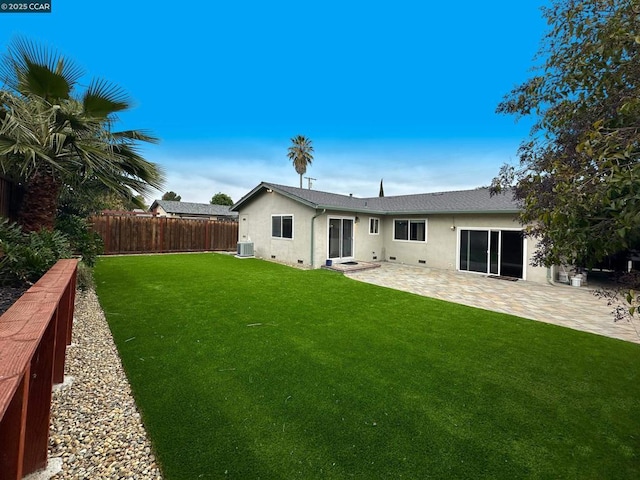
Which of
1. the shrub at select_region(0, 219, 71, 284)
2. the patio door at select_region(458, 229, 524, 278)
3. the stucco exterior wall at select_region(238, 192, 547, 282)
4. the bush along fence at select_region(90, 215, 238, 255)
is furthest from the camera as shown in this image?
the bush along fence at select_region(90, 215, 238, 255)

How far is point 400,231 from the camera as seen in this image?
1467 centimetres

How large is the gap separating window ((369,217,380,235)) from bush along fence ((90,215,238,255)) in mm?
9039

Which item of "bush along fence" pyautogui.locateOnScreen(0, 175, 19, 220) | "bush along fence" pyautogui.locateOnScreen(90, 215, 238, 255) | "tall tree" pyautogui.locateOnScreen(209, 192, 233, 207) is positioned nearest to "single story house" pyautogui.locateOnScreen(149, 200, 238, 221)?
"bush along fence" pyautogui.locateOnScreen(90, 215, 238, 255)

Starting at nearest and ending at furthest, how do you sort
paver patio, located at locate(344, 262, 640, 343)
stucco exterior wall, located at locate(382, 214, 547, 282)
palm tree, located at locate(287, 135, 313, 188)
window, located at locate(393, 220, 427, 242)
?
paver patio, located at locate(344, 262, 640, 343) < stucco exterior wall, located at locate(382, 214, 547, 282) < window, located at locate(393, 220, 427, 242) < palm tree, located at locate(287, 135, 313, 188)

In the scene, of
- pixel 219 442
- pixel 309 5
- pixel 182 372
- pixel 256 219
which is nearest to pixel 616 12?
pixel 219 442

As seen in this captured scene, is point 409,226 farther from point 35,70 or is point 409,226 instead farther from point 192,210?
point 192,210

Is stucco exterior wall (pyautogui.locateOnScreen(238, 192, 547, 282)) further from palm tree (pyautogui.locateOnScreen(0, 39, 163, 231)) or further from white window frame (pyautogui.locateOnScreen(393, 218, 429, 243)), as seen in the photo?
palm tree (pyautogui.locateOnScreen(0, 39, 163, 231))

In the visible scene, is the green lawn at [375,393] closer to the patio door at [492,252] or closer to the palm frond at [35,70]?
the palm frond at [35,70]

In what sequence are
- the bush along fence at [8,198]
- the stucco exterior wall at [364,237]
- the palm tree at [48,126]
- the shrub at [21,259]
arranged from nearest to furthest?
the shrub at [21,259], the palm tree at [48,126], the bush along fence at [8,198], the stucco exterior wall at [364,237]

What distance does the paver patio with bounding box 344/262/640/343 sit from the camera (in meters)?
6.16

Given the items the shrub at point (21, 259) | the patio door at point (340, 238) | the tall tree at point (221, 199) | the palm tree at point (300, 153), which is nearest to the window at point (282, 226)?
the patio door at point (340, 238)

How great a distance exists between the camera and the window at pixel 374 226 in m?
14.7

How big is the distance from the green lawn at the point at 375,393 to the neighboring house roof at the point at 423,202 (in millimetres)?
6440

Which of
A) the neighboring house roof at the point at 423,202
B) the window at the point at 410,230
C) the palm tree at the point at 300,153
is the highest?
the palm tree at the point at 300,153
